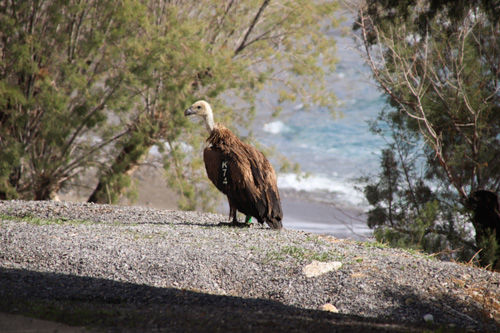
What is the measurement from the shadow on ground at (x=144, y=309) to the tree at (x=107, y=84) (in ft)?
21.3

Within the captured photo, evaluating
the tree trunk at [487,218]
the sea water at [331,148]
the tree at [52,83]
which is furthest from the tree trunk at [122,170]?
the tree trunk at [487,218]

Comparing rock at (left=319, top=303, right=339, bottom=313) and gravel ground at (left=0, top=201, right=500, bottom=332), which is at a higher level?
gravel ground at (left=0, top=201, right=500, bottom=332)

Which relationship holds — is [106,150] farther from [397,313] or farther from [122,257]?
[397,313]

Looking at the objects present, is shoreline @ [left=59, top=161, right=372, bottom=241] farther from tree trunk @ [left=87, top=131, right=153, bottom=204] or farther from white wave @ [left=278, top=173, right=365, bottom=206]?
tree trunk @ [left=87, top=131, right=153, bottom=204]

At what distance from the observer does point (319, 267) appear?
16.7 feet

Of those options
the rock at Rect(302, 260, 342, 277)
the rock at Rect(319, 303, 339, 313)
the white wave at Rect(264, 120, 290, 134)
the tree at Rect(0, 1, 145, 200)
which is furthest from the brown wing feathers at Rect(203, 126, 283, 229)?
the white wave at Rect(264, 120, 290, 134)

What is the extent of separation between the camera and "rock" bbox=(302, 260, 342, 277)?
4.99 m

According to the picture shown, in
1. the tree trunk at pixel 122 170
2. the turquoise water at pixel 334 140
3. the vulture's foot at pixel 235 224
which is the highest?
the turquoise water at pixel 334 140

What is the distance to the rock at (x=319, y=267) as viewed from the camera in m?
4.99

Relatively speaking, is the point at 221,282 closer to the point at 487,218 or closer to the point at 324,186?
the point at 487,218

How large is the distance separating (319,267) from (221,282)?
36.7 inches

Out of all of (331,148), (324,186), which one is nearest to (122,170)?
(324,186)

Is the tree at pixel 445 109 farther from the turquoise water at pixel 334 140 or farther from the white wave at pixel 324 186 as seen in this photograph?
the white wave at pixel 324 186

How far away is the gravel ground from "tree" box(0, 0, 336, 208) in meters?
4.53
